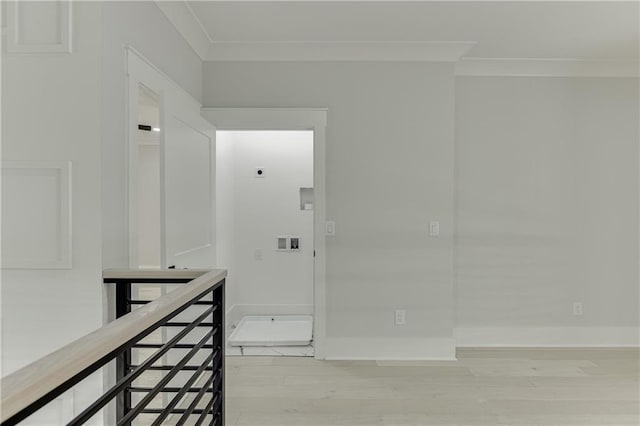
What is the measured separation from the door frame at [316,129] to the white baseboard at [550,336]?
4.42 feet

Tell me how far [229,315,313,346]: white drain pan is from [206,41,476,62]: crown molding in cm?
246

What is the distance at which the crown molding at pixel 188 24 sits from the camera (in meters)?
2.41

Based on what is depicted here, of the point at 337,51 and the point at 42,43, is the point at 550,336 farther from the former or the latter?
the point at 42,43

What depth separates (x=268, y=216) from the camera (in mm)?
4711

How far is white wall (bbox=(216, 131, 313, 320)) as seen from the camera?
15.4 ft

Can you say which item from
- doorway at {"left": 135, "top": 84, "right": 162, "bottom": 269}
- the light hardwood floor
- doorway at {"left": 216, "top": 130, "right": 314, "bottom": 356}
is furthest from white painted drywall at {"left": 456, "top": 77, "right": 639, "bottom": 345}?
doorway at {"left": 135, "top": 84, "right": 162, "bottom": 269}

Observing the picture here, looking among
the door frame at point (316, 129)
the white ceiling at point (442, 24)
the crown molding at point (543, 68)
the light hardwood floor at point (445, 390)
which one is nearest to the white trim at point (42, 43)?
the white ceiling at point (442, 24)

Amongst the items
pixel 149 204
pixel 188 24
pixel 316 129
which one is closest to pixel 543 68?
pixel 316 129

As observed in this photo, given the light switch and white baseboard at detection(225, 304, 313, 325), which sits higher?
the light switch

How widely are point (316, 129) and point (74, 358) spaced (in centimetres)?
278

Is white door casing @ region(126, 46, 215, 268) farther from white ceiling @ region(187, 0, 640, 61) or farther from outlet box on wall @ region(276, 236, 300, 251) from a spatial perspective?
outlet box on wall @ region(276, 236, 300, 251)

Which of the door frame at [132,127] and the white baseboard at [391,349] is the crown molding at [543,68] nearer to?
the white baseboard at [391,349]

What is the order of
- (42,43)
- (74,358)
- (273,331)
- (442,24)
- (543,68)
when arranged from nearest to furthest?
(74,358) < (42,43) < (442,24) < (543,68) < (273,331)

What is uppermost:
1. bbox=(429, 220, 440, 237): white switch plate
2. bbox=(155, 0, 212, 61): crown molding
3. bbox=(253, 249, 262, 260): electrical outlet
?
bbox=(155, 0, 212, 61): crown molding
